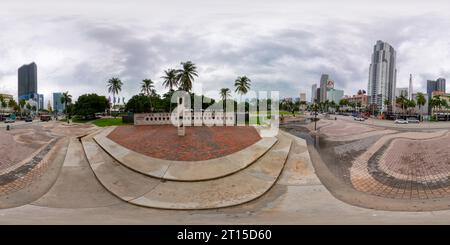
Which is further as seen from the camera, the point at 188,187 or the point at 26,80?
the point at 26,80

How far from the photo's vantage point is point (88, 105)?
46.8 metres

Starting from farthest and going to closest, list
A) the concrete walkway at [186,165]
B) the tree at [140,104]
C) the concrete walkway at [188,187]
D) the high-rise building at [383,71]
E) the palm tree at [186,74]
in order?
the high-rise building at [383,71] → the tree at [140,104] → the palm tree at [186,74] → the concrete walkway at [186,165] → the concrete walkway at [188,187]

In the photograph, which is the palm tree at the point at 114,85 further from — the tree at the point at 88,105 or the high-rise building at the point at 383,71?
the high-rise building at the point at 383,71

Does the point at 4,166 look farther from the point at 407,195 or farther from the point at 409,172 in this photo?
the point at 409,172

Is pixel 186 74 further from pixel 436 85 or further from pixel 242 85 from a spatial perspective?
pixel 436 85

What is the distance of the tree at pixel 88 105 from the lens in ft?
151

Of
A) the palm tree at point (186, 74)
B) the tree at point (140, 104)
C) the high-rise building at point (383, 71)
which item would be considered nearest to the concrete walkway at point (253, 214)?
the palm tree at point (186, 74)

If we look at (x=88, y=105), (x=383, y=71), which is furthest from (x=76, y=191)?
(x=383, y=71)

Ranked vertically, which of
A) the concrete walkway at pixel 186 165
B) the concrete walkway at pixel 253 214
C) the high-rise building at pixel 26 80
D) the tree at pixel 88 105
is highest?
the high-rise building at pixel 26 80

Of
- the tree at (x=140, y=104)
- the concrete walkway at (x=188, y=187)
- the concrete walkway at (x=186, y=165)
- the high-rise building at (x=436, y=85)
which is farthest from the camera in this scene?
the high-rise building at (x=436, y=85)

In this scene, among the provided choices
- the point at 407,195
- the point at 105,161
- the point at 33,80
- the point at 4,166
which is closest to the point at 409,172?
the point at 407,195

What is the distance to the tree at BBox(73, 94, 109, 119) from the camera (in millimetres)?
46156

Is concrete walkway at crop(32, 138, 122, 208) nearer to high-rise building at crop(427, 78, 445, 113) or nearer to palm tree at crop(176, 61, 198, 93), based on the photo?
palm tree at crop(176, 61, 198, 93)

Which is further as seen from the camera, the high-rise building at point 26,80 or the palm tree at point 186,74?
the high-rise building at point 26,80
